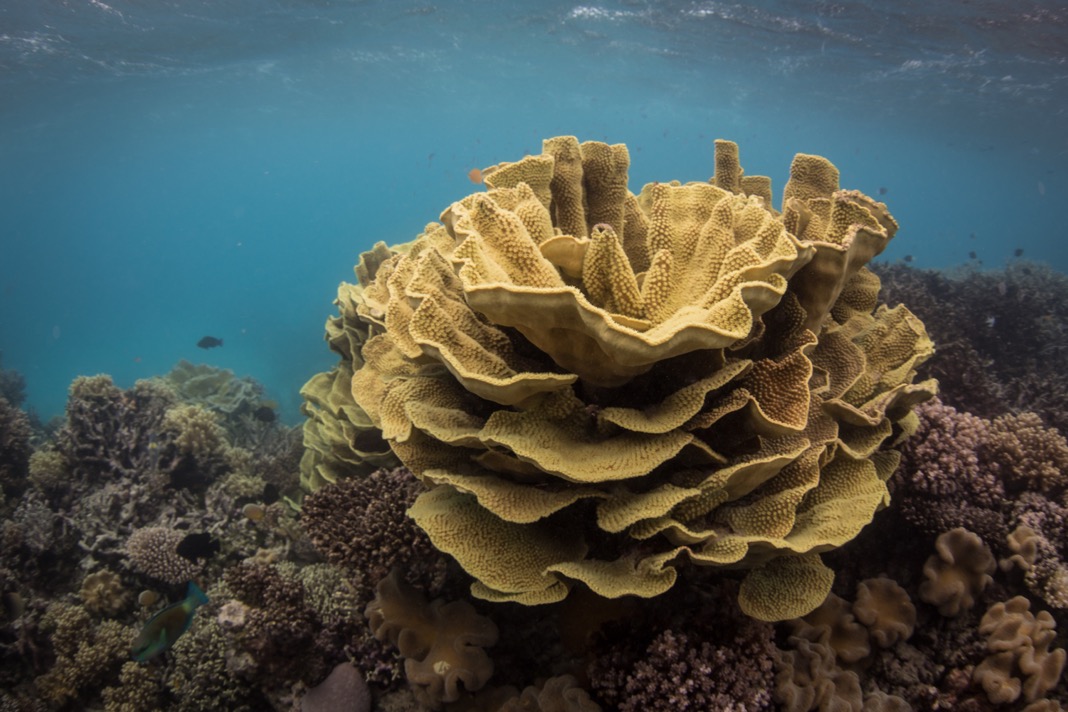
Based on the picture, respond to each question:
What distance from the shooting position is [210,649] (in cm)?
477

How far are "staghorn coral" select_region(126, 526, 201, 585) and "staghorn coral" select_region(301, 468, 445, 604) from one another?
316cm

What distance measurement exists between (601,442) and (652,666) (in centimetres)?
118

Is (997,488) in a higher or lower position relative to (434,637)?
higher

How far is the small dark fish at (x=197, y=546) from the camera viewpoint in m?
6.08

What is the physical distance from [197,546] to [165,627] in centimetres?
168

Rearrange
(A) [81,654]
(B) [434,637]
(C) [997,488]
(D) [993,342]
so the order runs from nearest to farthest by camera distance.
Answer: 1. (B) [434,637]
2. (C) [997,488]
3. (A) [81,654]
4. (D) [993,342]

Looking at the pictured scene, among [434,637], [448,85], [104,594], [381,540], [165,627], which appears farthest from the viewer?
[448,85]

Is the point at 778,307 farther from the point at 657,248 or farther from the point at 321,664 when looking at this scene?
the point at 321,664

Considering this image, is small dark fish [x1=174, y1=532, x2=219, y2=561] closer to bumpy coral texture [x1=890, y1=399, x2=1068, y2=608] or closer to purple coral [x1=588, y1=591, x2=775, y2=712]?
purple coral [x1=588, y1=591, x2=775, y2=712]

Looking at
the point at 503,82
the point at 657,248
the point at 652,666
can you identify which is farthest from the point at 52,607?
the point at 503,82

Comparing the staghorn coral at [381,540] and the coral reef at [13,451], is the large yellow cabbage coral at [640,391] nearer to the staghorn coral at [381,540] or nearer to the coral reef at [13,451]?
the staghorn coral at [381,540]

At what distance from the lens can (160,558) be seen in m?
6.09

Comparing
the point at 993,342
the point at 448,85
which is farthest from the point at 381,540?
the point at 448,85

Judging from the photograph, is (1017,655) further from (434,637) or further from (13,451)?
(13,451)
